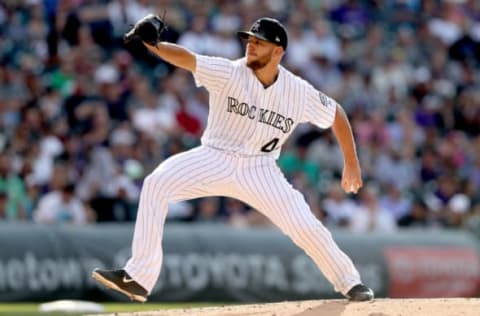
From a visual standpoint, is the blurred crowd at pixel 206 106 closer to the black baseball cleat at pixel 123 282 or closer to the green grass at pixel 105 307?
the green grass at pixel 105 307

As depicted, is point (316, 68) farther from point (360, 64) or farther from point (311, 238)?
point (311, 238)

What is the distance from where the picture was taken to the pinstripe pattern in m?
7.49

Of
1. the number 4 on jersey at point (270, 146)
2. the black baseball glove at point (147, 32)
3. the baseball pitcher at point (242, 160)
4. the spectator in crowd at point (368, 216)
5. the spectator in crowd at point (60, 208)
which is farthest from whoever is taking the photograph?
the spectator in crowd at point (368, 216)

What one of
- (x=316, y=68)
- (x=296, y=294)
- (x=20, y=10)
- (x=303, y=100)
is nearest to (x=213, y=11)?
(x=316, y=68)

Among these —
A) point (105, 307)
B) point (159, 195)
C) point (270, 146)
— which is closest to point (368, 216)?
point (105, 307)

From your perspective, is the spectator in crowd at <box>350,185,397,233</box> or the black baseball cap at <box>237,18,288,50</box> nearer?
the black baseball cap at <box>237,18,288,50</box>

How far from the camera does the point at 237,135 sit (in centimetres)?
775

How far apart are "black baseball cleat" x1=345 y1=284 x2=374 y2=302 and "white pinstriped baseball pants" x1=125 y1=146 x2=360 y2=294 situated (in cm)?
4

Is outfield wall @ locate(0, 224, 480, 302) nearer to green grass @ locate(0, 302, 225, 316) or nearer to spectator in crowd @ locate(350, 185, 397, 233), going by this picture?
green grass @ locate(0, 302, 225, 316)

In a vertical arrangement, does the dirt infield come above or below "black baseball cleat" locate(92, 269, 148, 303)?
below

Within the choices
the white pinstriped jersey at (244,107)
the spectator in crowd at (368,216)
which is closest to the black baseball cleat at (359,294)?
the white pinstriped jersey at (244,107)

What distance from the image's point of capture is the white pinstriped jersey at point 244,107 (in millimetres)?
7641

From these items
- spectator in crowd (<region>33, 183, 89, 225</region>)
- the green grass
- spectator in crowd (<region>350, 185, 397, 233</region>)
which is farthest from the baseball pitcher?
spectator in crowd (<region>350, 185, 397, 233</region>)

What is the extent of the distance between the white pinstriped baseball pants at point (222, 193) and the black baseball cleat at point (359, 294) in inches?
1.5
